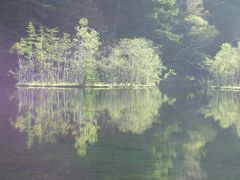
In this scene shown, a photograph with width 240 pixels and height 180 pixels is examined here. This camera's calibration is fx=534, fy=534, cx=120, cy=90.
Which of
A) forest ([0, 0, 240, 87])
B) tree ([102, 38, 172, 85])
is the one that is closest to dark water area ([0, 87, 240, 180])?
forest ([0, 0, 240, 87])

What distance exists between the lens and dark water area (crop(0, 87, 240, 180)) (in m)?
8.58

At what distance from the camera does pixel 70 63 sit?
40688mm

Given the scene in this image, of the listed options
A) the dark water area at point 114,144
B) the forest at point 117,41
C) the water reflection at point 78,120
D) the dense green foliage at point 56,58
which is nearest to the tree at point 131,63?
the forest at point 117,41

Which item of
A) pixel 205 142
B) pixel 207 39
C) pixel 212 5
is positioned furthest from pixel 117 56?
pixel 205 142

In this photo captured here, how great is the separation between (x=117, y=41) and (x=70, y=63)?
30.9ft

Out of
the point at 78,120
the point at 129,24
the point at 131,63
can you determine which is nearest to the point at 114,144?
the point at 78,120

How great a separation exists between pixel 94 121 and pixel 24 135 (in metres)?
3.85

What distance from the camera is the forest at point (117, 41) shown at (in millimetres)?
40500

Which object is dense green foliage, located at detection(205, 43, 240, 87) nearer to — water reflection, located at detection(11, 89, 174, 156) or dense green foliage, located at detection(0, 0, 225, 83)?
dense green foliage, located at detection(0, 0, 225, 83)

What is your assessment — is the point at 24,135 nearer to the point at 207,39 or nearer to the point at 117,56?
the point at 117,56

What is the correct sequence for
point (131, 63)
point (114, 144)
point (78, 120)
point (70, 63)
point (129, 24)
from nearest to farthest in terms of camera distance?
point (114, 144) < point (78, 120) < point (70, 63) < point (131, 63) < point (129, 24)

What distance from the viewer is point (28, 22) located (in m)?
43.5

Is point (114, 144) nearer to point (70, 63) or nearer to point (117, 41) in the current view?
point (70, 63)

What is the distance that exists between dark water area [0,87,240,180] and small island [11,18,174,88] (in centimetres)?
2027
